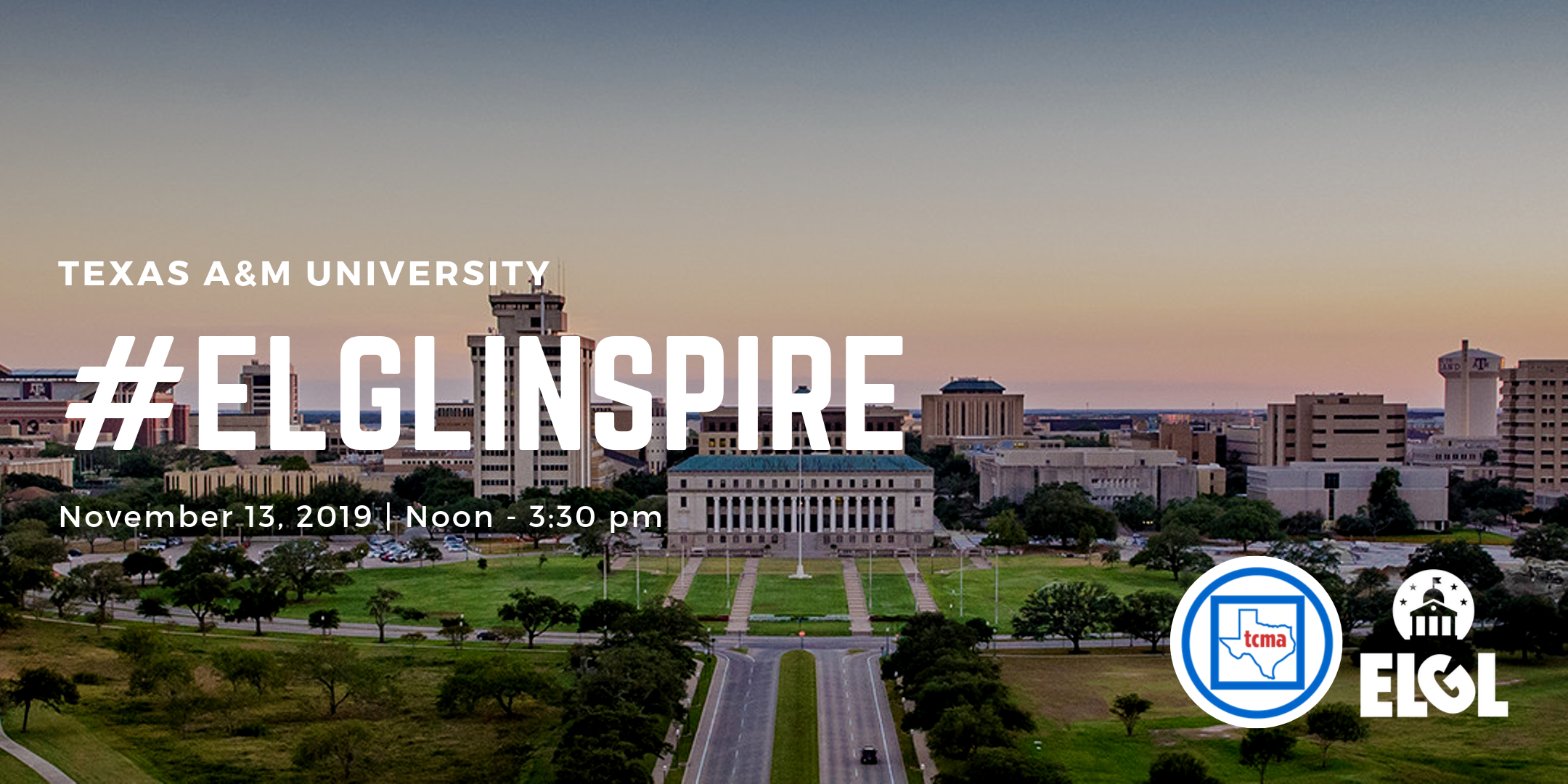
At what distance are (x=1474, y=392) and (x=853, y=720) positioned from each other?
173 meters

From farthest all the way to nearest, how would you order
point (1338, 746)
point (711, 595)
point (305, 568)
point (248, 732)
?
point (711, 595) → point (305, 568) → point (248, 732) → point (1338, 746)

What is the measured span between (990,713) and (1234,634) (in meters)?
8.60

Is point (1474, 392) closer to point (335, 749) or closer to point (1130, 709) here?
point (1130, 709)

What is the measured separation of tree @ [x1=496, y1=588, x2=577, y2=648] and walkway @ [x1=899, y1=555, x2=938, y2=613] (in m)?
19.4

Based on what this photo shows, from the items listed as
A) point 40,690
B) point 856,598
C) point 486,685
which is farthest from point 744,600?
point 40,690

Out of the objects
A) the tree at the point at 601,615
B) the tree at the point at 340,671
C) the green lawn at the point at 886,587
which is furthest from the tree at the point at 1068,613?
the tree at the point at 340,671

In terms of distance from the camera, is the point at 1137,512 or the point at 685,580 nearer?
the point at 685,580

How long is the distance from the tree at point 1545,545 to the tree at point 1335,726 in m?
59.3

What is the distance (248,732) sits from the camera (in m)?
50.8

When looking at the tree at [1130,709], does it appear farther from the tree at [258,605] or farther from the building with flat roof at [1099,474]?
the building with flat roof at [1099,474]

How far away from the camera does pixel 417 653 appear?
65.8 meters

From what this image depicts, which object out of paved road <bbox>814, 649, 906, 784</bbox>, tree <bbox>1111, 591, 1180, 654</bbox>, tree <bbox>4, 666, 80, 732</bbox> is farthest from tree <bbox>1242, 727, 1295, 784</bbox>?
tree <bbox>4, 666, 80, 732</bbox>

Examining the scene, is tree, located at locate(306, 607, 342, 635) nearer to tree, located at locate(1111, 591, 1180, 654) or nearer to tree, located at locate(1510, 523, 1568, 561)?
tree, located at locate(1111, 591, 1180, 654)

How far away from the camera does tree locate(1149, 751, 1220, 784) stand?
39.4 metres
